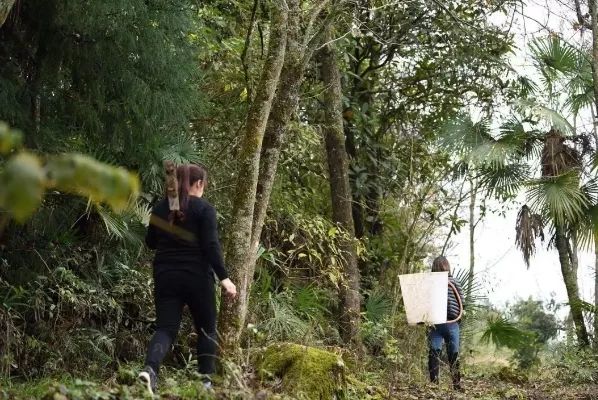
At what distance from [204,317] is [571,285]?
1041 cm

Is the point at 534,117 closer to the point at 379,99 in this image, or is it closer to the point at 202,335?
the point at 379,99

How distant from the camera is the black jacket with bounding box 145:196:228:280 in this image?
6367 mm

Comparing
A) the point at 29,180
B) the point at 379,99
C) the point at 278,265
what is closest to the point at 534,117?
the point at 379,99

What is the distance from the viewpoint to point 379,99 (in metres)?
16.3

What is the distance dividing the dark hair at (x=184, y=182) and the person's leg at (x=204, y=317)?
1.52ft

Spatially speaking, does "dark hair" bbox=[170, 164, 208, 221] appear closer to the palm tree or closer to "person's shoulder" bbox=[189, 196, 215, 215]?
"person's shoulder" bbox=[189, 196, 215, 215]

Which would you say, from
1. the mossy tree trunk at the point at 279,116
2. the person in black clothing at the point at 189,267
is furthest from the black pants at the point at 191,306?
the mossy tree trunk at the point at 279,116

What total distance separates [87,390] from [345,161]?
8.97m

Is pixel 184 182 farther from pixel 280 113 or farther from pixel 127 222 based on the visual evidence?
pixel 127 222

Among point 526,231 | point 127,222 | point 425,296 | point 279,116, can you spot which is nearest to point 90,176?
point 279,116

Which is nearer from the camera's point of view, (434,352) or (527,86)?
(434,352)

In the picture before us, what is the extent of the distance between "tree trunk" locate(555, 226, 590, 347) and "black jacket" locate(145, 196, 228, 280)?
9.44 meters

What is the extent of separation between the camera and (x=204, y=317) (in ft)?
21.3

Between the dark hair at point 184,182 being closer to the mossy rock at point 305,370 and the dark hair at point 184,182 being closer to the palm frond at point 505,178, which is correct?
the mossy rock at point 305,370
